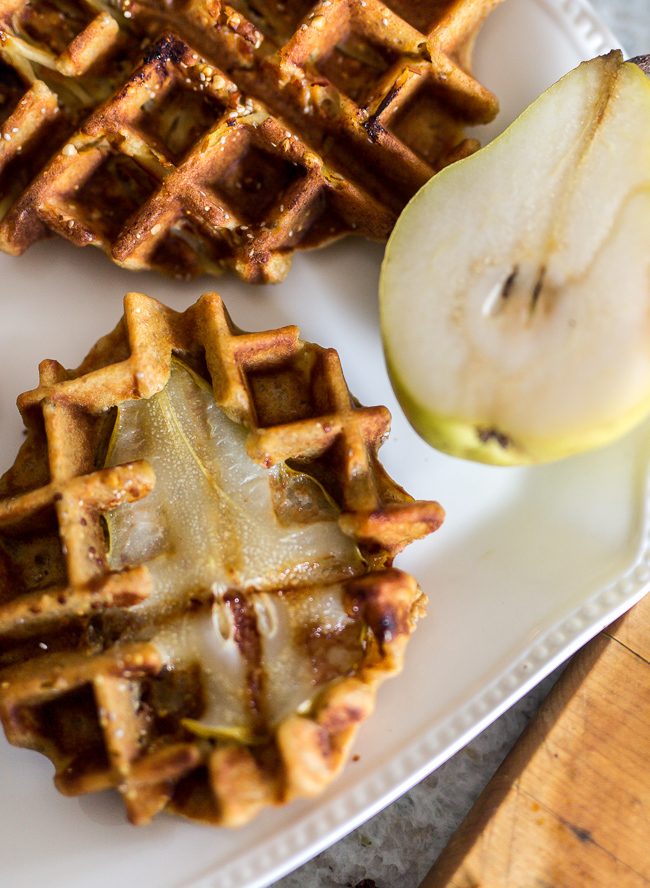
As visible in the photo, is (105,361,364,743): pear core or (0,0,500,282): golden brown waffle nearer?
(105,361,364,743): pear core

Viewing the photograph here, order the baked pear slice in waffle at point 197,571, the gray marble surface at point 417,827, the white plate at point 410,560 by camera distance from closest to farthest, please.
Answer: the baked pear slice in waffle at point 197,571, the white plate at point 410,560, the gray marble surface at point 417,827

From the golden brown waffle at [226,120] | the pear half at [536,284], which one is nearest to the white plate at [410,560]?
the golden brown waffle at [226,120]

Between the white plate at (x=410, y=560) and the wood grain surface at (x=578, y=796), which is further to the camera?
the wood grain surface at (x=578, y=796)

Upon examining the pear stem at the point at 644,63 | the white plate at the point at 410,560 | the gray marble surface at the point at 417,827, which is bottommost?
the gray marble surface at the point at 417,827

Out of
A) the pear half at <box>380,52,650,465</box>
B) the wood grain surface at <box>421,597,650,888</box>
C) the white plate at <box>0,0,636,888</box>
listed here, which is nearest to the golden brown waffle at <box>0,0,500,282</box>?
the white plate at <box>0,0,636,888</box>

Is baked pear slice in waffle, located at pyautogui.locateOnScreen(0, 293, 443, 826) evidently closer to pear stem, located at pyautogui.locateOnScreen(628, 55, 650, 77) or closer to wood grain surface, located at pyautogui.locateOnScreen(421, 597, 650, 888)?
wood grain surface, located at pyautogui.locateOnScreen(421, 597, 650, 888)

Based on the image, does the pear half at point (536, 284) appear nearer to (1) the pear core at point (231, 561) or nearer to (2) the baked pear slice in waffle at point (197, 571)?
(2) the baked pear slice in waffle at point (197, 571)

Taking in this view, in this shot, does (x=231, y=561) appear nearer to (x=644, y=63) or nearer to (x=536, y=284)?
(x=536, y=284)
